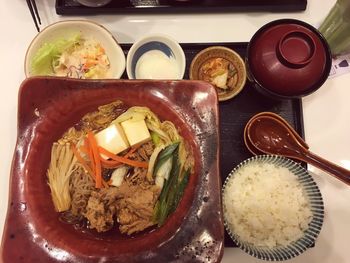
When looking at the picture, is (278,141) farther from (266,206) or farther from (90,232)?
(90,232)

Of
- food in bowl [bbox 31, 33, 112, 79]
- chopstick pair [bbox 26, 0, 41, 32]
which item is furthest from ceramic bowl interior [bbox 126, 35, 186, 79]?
chopstick pair [bbox 26, 0, 41, 32]

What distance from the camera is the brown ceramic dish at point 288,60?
1599 mm

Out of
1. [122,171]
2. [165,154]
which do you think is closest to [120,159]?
[122,171]

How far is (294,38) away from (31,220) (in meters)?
1.20

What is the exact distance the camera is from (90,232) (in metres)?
1.46

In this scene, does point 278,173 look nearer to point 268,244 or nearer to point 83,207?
point 268,244

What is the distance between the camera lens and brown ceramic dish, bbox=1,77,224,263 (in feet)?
4.35

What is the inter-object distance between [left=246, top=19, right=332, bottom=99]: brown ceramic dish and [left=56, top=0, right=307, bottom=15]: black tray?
0.91 feet

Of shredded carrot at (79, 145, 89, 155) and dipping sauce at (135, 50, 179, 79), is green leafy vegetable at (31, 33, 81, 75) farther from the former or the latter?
shredded carrot at (79, 145, 89, 155)

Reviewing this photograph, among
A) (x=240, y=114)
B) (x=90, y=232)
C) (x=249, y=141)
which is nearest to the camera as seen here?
(x=90, y=232)

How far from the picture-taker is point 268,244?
1586mm

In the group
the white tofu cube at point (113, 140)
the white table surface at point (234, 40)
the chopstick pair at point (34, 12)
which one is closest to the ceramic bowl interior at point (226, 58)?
the white table surface at point (234, 40)

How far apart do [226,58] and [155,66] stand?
33 cm

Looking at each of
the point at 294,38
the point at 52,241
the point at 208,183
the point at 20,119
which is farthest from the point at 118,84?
the point at 294,38
